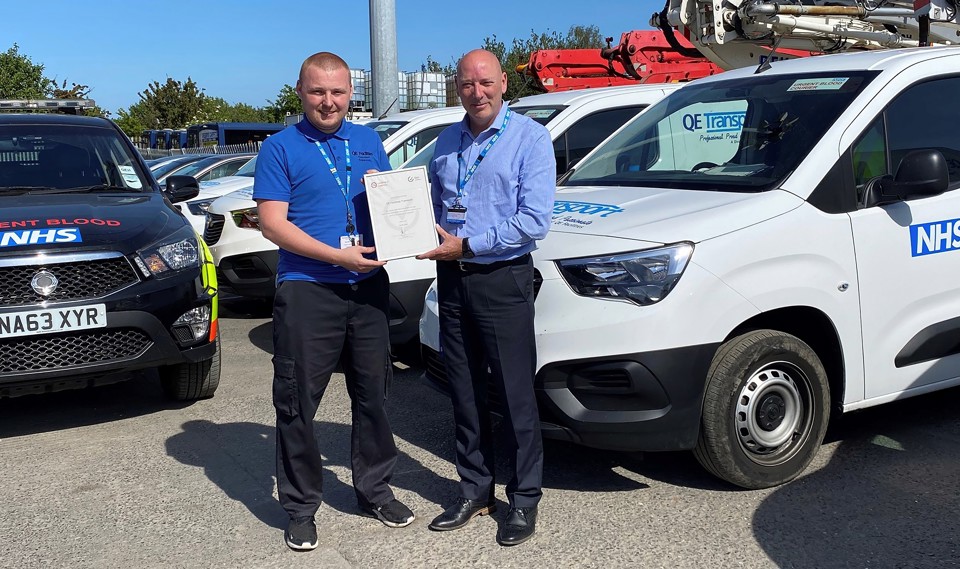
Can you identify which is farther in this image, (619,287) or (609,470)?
(609,470)

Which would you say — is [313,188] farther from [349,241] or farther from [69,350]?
[69,350]

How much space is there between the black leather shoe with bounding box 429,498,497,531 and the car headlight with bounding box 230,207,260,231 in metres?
4.66

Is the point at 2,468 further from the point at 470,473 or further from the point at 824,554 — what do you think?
the point at 824,554

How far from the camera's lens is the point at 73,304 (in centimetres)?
475

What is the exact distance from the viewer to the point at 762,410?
3906mm

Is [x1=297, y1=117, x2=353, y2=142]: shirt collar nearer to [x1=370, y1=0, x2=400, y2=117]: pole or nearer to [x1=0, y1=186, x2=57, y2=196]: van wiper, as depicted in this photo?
[x1=0, y1=186, x2=57, y2=196]: van wiper

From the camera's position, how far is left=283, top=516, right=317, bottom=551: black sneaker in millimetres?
3604

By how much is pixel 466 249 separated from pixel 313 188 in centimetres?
60

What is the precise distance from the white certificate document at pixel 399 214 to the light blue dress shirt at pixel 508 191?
18 centimetres

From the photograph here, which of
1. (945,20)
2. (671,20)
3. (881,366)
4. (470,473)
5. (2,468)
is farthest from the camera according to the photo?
(671,20)

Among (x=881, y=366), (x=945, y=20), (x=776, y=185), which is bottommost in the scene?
(x=881, y=366)

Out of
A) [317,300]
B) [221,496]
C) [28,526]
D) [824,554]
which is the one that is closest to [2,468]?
[28,526]

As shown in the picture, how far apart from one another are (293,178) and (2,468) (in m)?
2.34

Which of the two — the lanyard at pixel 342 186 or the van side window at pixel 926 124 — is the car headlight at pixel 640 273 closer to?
the lanyard at pixel 342 186
